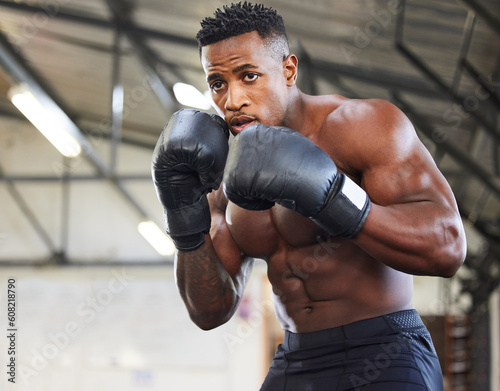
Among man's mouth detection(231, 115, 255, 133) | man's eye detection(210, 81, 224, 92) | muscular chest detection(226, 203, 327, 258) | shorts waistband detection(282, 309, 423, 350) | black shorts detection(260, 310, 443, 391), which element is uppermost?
A: man's eye detection(210, 81, 224, 92)

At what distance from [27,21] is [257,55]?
506cm

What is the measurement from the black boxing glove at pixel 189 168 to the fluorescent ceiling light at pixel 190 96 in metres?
4.71

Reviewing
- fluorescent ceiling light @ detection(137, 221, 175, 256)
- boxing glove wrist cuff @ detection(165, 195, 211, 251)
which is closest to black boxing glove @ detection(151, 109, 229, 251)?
boxing glove wrist cuff @ detection(165, 195, 211, 251)

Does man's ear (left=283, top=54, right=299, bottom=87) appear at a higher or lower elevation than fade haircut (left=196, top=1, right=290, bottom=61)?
lower

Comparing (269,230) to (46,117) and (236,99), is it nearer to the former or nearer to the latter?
(236,99)

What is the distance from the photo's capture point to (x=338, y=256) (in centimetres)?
151

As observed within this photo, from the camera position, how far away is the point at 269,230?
1640 mm

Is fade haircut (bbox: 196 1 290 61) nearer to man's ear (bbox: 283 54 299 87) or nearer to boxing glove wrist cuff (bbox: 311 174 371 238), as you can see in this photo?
man's ear (bbox: 283 54 299 87)

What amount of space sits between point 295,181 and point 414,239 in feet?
0.90

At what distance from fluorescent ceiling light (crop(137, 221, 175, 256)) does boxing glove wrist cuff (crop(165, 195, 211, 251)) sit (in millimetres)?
7182

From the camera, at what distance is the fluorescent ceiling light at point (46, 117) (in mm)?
6578

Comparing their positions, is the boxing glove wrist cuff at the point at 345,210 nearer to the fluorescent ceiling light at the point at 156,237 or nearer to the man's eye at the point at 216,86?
the man's eye at the point at 216,86

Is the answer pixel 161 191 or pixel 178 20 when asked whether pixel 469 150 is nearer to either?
pixel 178 20

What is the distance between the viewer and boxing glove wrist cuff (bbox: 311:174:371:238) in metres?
1.29
